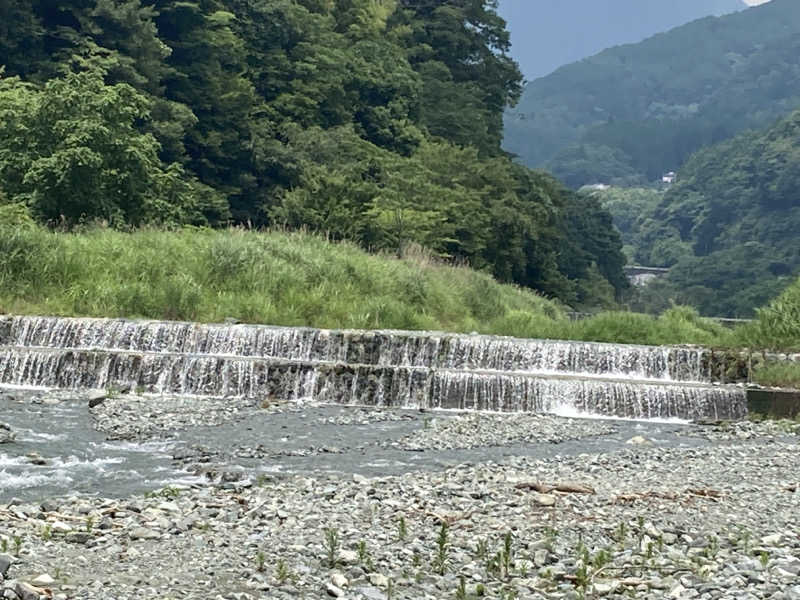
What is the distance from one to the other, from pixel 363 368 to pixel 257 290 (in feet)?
18.6

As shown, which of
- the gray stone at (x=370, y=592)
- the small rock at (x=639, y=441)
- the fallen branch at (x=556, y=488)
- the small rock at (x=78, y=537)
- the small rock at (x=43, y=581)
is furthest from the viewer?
the small rock at (x=639, y=441)

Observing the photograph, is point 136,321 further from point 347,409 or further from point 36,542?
point 36,542

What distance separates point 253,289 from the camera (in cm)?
2188

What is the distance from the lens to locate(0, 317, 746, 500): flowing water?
12.0m

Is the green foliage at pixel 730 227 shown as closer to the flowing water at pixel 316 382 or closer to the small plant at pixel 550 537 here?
the flowing water at pixel 316 382

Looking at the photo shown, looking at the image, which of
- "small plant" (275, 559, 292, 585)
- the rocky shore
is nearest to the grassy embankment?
the rocky shore

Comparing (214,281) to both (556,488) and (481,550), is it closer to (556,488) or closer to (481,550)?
(556,488)

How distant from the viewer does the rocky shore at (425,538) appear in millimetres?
6457

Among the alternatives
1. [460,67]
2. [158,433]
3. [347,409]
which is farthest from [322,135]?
[158,433]

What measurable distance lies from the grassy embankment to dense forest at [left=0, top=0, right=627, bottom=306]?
11.7ft

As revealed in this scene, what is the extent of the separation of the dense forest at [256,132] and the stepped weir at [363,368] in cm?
763

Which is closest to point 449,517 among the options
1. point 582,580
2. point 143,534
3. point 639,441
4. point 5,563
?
point 582,580

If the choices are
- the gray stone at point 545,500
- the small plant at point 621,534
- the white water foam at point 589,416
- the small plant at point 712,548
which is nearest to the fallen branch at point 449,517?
the gray stone at point 545,500

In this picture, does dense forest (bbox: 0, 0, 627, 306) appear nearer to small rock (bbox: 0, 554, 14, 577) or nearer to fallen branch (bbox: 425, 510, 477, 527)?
fallen branch (bbox: 425, 510, 477, 527)
